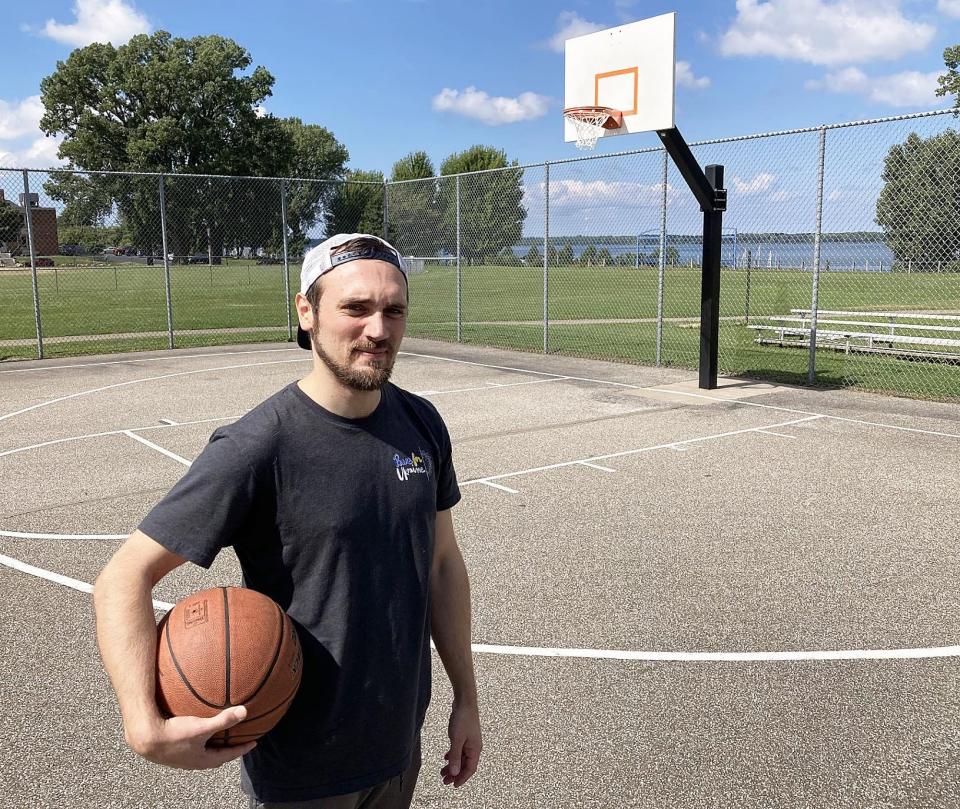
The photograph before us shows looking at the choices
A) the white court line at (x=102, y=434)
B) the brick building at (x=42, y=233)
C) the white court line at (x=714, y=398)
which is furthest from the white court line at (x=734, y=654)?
the brick building at (x=42, y=233)

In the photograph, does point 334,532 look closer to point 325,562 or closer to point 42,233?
point 325,562

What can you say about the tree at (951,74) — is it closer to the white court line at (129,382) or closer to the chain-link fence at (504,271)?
the chain-link fence at (504,271)

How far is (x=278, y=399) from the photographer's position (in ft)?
6.34

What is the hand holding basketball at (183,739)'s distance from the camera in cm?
160

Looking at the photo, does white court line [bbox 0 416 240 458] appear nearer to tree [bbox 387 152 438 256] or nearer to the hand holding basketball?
the hand holding basketball

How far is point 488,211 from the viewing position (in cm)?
1825

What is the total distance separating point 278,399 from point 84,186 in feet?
60.7

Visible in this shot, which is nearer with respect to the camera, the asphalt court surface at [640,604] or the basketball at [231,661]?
the basketball at [231,661]

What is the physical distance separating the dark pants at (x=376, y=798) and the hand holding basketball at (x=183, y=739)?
1.04 ft

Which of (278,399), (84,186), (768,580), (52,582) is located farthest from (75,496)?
(84,186)

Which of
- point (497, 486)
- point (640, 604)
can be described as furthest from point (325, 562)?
point (497, 486)

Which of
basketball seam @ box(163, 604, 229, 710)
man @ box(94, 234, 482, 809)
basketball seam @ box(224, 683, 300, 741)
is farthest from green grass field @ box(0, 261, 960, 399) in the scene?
basketball seam @ box(163, 604, 229, 710)

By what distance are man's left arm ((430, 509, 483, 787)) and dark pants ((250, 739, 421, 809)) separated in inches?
4.9

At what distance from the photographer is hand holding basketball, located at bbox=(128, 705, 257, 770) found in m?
1.60
